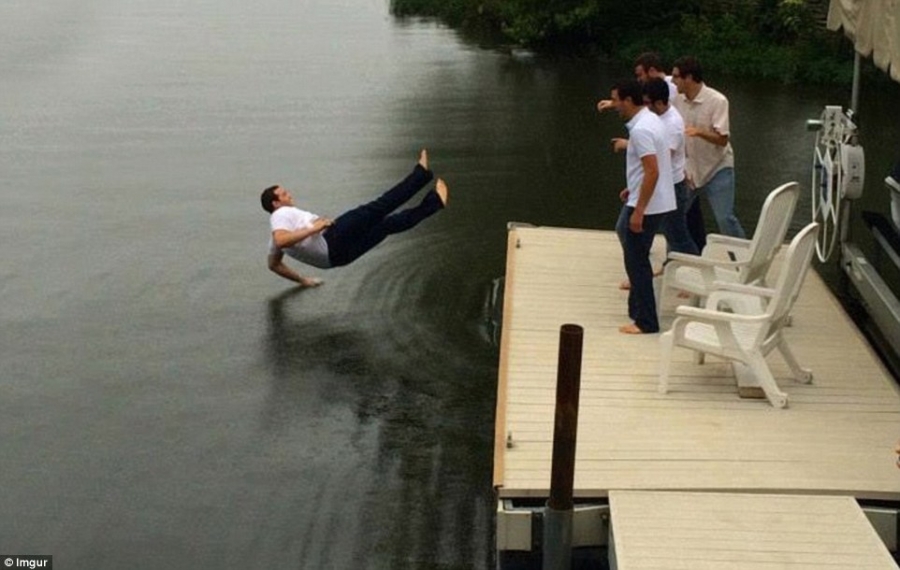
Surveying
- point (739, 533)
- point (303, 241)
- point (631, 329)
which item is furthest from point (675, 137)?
point (739, 533)

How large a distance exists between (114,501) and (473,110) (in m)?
13.0

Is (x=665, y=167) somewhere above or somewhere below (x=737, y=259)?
above

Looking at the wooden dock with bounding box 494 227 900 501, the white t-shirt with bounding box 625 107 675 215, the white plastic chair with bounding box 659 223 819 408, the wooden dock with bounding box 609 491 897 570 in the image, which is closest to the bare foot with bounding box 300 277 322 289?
the wooden dock with bounding box 494 227 900 501

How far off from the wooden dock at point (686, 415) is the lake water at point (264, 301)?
0.54 meters

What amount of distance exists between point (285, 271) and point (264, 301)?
0.96ft

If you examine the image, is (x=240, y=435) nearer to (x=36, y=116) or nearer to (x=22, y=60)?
(x=36, y=116)

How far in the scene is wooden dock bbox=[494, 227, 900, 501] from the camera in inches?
264

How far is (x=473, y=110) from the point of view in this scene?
20.0 metres

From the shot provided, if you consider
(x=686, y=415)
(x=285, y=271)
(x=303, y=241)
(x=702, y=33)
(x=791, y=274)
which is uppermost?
(x=791, y=274)

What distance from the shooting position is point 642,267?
8.78m

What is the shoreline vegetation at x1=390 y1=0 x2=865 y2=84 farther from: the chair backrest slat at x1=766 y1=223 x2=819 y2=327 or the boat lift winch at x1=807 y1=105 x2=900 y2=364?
the chair backrest slat at x1=766 y1=223 x2=819 y2=327

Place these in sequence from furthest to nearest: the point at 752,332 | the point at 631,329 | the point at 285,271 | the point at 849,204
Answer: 1. the point at 285,271
2. the point at 849,204
3. the point at 631,329
4. the point at 752,332

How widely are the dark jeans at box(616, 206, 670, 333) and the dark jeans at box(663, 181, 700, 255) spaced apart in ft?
2.14

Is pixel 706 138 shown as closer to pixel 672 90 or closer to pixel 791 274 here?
pixel 672 90
